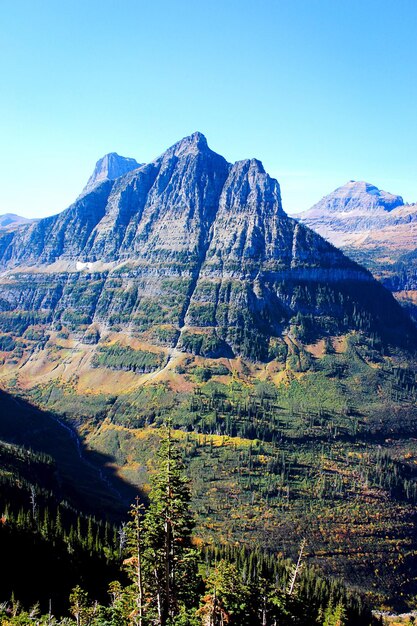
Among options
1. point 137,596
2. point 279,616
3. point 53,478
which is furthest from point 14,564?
point 53,478

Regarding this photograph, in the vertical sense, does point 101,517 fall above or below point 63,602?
below

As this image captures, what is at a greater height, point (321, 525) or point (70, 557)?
point (70, 557)

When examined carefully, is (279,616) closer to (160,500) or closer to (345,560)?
(160,500)

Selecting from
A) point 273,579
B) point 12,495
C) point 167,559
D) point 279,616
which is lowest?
point 273,579

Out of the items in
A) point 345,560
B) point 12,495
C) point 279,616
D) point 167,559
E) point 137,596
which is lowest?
point 345,560

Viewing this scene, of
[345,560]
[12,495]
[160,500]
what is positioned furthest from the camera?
[345,560]

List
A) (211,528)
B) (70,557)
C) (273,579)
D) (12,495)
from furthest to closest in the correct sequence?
(211,528) < (12,495) < (273,579) < (70,557)

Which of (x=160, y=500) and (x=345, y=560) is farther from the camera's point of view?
(x=345, y=560)

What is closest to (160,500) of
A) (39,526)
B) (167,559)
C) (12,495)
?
(167,559)

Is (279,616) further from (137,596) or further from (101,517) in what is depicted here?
(101,517)
